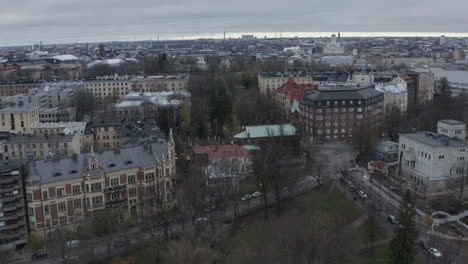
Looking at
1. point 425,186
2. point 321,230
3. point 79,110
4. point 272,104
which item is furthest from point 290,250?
point 79,110

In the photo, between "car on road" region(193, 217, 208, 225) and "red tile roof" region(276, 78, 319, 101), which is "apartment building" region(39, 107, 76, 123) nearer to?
"red tile roof" region(276, 78, 319, 101)

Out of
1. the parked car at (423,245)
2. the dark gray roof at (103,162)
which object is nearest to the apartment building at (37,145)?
the dark gray roof at (103,162)

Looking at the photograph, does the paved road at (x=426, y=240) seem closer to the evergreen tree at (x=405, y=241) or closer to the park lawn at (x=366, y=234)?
the park lawn at (x=366, y=234)

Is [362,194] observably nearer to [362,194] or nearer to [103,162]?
[362,194]

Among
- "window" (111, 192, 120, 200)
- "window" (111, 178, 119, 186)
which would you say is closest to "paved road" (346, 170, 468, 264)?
"window" (111, 192, 120, 200)

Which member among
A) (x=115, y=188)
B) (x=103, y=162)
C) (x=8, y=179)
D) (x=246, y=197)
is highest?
(x=103, y=162)

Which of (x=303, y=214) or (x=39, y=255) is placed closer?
(x=39, y=255)

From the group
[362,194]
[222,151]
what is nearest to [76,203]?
[222,151]

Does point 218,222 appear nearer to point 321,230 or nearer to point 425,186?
point 321,230
